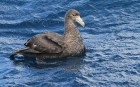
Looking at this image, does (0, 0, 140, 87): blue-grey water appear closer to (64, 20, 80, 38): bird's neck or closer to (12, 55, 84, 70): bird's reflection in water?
(12, 55, 84, 70): bird's reflection in water

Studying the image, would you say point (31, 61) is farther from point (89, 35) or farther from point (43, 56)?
point (89, 35)

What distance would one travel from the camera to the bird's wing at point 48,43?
15203mm

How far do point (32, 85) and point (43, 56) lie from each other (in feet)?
7.08

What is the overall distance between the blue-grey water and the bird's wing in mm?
351

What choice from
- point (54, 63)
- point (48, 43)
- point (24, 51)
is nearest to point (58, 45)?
point (48, 43)

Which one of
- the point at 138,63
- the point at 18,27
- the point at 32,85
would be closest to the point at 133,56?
the point at 138,63

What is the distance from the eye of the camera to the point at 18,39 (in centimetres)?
1759

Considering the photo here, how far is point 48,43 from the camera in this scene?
15.2 m

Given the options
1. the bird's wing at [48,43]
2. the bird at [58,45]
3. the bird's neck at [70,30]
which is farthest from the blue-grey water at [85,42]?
the bird's neck at [70,30]

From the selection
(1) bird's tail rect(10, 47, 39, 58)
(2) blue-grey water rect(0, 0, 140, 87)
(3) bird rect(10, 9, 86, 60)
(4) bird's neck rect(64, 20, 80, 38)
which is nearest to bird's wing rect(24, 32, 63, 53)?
(3) bird rect(10, 9, 86, 60)

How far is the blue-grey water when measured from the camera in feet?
45.0

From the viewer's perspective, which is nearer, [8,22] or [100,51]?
[100,51]

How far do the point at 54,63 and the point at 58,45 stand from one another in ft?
1.88

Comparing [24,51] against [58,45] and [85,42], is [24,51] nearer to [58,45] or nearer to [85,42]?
[58,45]
